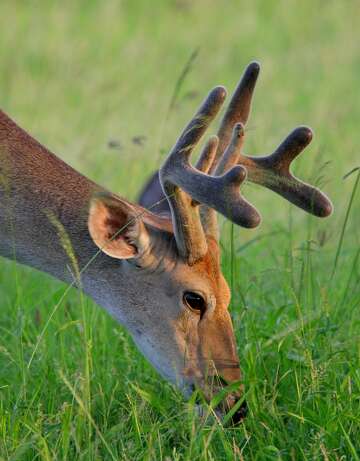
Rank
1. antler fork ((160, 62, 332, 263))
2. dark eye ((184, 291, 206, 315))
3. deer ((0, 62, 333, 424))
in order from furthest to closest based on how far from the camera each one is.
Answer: dark eye ((184, 291, 206, 315)) → deer ((0, 62, 333, 424)) → antler fork ((160, 62, 332, 263))

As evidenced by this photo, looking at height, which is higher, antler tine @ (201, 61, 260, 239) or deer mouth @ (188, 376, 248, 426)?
antler tine @ (201, 61, 260, 239)

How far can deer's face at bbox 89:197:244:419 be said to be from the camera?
430cm

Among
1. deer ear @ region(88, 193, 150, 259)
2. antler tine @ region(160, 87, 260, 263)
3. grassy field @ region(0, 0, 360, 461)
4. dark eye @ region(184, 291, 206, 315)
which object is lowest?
grassy field @ region(0, 0, 360, 461)

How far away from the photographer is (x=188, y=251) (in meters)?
4.38

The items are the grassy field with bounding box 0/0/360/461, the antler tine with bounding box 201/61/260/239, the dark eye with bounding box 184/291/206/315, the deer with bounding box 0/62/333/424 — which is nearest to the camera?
the grassy field with bounding box 0/0/360/461

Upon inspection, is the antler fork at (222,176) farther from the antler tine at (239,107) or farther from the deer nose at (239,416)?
the deer nose at (239,416)

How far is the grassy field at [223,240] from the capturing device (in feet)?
12.9

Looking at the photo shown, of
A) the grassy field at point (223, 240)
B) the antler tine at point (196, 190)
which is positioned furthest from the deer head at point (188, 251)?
the grassy field at point (223, 240)

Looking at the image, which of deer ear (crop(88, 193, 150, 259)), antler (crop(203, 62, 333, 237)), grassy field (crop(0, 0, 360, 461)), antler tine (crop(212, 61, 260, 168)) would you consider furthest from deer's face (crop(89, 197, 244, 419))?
antler tine (crop(212, 61, 260, 168))

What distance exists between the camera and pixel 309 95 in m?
10.1

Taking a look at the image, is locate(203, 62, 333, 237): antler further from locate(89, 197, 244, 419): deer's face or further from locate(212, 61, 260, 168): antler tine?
locate(89, 197, 244, 419): deer's face

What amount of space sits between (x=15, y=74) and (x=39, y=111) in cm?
86

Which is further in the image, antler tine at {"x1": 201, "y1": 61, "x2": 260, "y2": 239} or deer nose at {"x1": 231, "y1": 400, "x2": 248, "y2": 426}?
antler tine at {"x1": 201, "y1": 61, "x2": 260, "y2": 239}

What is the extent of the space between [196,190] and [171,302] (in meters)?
0.49
